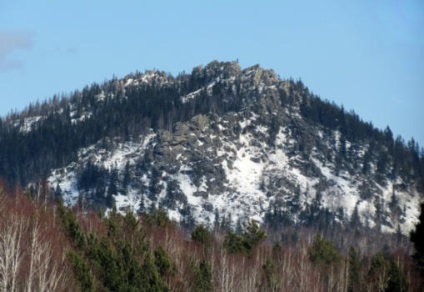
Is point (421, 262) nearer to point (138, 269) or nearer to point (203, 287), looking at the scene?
point (138, 269)

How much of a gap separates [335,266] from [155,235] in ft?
80.0

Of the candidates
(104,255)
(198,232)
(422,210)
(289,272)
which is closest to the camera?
(422,210)

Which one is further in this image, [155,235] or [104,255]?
[155,235]

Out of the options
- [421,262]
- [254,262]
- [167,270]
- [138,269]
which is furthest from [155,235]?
[421,262]

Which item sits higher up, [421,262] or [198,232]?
[198,232]

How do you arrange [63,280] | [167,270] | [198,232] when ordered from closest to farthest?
[63,280] → [167,270] → [198,232]

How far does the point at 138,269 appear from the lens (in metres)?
79.0

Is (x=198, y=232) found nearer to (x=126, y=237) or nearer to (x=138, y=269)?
(x=126, y=237)

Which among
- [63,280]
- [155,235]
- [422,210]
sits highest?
[155,235]

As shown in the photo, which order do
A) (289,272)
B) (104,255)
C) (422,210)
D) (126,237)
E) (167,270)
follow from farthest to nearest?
(289,272), (126,237), (167,270), (104,255), (422,210)

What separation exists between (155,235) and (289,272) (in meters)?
18.5

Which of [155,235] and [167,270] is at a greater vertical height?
[155,235]

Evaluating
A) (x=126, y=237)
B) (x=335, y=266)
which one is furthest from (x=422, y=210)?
(x=335, y=266)

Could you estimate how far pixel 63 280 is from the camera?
231ft
